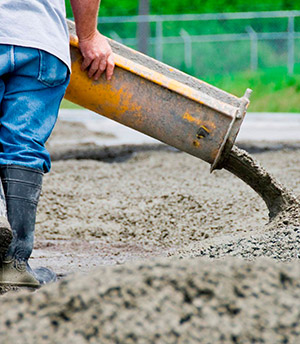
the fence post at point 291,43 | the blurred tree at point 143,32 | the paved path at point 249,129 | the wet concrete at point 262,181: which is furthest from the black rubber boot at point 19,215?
the fence post at point 291,43

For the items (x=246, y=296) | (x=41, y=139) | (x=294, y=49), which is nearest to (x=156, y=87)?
(x=41, y=139)

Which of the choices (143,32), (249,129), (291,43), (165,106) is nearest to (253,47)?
(291,43)

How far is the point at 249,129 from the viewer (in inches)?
331

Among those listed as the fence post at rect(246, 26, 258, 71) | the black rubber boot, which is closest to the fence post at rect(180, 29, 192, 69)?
the fence post at rect(246, 26, 258, 71)

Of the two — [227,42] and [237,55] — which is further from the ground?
[227,42]

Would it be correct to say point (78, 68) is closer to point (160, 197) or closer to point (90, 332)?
point (160, 197)

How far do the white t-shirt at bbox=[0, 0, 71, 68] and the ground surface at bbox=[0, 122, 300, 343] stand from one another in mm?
975

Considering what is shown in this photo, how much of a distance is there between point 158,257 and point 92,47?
1.14m

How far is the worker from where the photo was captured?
7.78 feet

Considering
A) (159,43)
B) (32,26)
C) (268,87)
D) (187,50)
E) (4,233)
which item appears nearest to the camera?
(4,233)

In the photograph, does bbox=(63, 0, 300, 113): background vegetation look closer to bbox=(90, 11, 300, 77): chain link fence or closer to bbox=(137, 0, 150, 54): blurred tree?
bbox=(90, 11, 300, 77): chain link fence

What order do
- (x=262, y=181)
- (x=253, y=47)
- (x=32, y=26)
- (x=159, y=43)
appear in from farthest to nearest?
(x=159, y=43)
(x=253, y=47)
(x=262, y=181)
(x=32, y=26)

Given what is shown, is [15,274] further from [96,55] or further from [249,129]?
[249,129]

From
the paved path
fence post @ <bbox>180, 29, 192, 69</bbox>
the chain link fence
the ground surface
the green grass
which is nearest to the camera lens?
the ground surface
